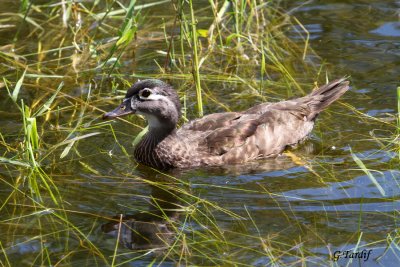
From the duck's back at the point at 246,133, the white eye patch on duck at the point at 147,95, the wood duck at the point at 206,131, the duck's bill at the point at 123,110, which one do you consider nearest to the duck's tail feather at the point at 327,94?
the duck's back at the point at 246,133

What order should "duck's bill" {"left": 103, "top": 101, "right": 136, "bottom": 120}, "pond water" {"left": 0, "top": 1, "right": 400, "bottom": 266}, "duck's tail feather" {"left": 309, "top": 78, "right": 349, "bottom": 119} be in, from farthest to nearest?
1. "duck's tail feather" {"left": 309, "top": 78, "right": 349, "bottom": 119}
2. "duck's bill" {"left": 103, "top": 101, "right": 136, "bottom": 120}
3. "pond water" {"left": 0, "top": 1, "right": 400, "bottom": 266}

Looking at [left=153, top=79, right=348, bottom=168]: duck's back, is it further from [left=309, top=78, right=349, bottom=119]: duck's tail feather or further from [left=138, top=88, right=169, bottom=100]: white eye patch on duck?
[left=138, top=88, right=169, bottom=100]: white eye patch on duck

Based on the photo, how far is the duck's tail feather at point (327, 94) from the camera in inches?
420

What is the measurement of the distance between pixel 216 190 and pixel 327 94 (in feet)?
7.46

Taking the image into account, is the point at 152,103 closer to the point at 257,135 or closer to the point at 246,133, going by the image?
the point at 246,133

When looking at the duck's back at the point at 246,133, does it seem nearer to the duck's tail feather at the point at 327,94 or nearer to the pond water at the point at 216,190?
the duck's tail feather at the point at 327,94

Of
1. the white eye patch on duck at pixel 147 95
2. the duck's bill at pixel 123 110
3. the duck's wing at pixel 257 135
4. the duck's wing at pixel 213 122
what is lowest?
the duck's wing at pixel 257 135

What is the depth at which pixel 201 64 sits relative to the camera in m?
11.5

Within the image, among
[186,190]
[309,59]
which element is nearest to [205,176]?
[186,190]

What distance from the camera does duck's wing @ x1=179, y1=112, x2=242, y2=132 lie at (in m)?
10.2

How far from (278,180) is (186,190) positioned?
90 cm

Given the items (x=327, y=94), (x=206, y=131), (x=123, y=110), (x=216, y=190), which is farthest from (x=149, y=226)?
(x=327, y=94)

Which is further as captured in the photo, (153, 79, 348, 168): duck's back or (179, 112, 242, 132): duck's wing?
(179, 112, 242, 132): duck's wing

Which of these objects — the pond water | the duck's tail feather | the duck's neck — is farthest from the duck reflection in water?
the duck's tail feather
